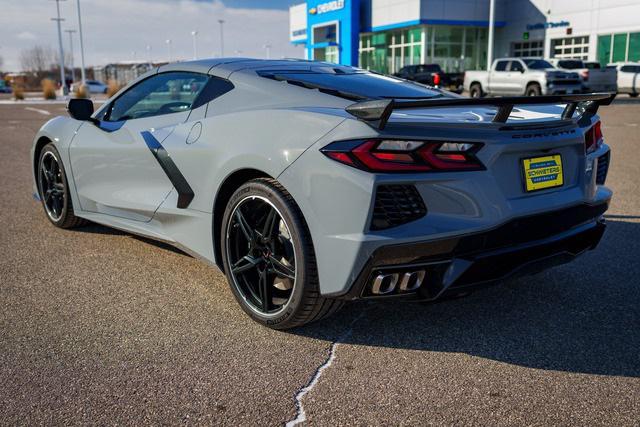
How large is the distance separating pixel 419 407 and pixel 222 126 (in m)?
1.84

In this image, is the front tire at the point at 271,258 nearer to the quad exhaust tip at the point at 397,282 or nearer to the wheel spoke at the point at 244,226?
the wheel spoke at the point at 244,226

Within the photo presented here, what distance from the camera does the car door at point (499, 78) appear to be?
25.6 metres

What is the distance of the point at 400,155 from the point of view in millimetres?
2721

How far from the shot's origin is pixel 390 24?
152 ft

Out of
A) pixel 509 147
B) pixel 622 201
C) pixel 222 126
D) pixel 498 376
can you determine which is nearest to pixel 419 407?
Answer: pixel 498 376

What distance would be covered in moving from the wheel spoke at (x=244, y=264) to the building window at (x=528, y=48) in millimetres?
43742

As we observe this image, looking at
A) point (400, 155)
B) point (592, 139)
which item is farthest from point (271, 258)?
point (592, 139)

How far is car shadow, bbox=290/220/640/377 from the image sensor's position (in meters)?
2.98

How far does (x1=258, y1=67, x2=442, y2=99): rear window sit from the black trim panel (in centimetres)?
76

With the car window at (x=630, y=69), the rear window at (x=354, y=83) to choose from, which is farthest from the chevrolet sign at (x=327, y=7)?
the rear window at (x=354, y=83)

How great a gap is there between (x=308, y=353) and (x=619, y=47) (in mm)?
40098

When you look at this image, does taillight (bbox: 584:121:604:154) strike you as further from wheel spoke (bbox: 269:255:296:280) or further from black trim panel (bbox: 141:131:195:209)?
black trim panel (bbox: 141:131:195:209)

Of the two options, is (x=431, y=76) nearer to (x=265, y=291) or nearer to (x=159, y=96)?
(x=159, y=96)

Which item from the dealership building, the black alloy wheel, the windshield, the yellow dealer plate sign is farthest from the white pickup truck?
the black alloy wheel
